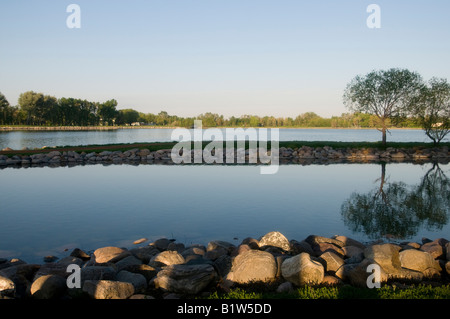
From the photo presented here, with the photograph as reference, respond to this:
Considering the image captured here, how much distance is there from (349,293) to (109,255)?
4.66m

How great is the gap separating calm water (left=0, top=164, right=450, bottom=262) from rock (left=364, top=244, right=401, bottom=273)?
120 inches

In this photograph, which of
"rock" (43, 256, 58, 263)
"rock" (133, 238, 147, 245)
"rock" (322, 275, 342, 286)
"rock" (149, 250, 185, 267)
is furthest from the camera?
"rock" (133, 238, 147, 245)

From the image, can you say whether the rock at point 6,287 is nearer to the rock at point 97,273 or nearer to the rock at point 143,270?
the rock at point 97,273

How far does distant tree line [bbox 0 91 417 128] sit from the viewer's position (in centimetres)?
11150

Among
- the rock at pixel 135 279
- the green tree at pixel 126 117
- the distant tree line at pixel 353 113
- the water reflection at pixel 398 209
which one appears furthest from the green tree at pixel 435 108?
the green tree at pixel 126 117

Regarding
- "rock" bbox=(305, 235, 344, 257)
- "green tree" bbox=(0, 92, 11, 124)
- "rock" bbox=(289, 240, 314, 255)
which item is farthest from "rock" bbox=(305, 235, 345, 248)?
"green tree" bbox=(0, 92, 11, 124)

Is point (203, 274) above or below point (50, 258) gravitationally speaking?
above

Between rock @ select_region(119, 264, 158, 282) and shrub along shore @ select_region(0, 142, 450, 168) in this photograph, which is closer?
rock @ select_region(119, 264, 158, 282)

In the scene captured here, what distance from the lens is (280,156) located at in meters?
32.1

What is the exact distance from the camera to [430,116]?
36625mm

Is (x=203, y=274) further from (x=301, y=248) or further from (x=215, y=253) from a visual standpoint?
(x=301, y=248)

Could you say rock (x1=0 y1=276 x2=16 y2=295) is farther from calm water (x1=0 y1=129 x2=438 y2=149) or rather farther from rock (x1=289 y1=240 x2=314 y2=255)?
calm water (x1=0 y1=129 x2=438 y2=149)

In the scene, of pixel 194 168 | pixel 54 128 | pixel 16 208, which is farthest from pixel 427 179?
pixel 54 128

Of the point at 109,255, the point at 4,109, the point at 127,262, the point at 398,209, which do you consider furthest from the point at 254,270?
the point at 4,109
